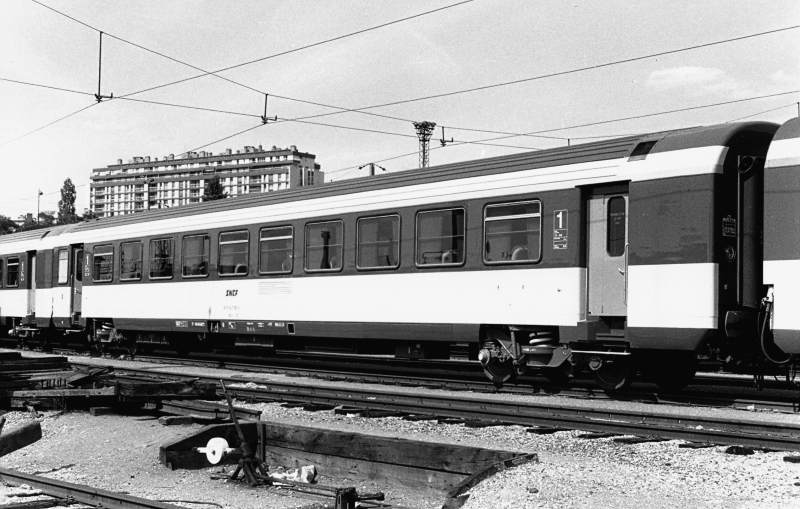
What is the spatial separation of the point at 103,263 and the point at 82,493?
1597cm

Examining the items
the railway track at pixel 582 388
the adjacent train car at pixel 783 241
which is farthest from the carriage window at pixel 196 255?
the adjacent train car at pixel 783 241

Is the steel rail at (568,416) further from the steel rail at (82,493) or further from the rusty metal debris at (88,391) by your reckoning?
the steel rail at (82,493)

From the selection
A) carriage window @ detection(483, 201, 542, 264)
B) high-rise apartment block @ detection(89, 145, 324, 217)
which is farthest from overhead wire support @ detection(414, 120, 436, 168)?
high-rise apartment block @ detection(89, 145, 324, 217)

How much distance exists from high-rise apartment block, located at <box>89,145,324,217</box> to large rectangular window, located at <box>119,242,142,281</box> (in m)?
134

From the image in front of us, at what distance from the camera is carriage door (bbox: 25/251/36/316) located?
2495 cm

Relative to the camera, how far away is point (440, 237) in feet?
45.1

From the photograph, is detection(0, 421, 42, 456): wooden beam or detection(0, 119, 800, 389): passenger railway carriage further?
detection(0, 119, 800, 389): passenger railway carriage

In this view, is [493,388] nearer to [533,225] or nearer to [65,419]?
[533,225]

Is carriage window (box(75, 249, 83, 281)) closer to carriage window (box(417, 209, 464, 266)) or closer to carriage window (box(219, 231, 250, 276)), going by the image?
carriage window (box(219, 231, 250, 276))

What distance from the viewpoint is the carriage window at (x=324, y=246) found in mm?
15430

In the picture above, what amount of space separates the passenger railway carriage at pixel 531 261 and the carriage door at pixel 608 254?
23 mm

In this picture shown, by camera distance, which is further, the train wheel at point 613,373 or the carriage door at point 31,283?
the carriage door at point 31,283

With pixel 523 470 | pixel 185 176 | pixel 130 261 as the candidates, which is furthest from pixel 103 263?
pixel 185 176

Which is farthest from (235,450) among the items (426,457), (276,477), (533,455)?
(533,455)
